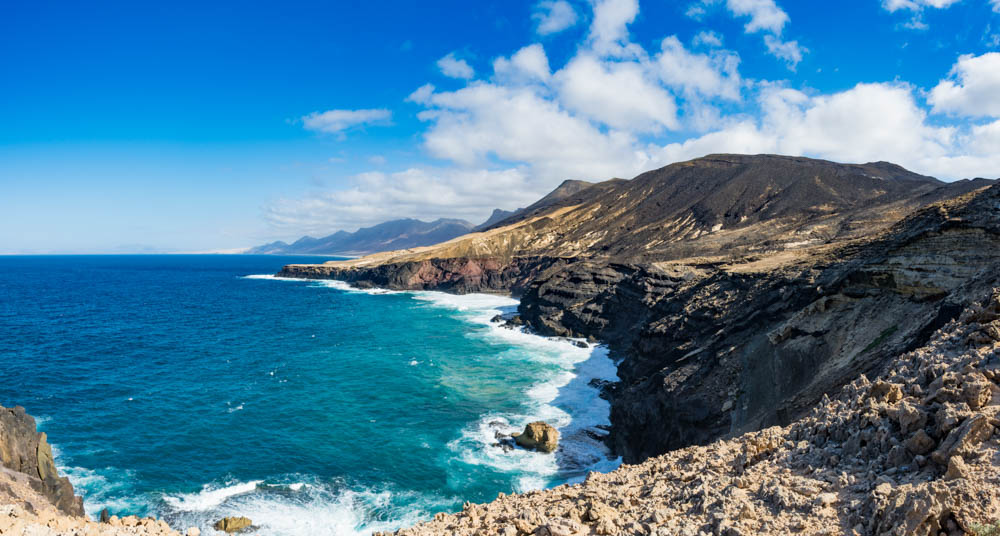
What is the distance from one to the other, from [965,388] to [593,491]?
7.22 m

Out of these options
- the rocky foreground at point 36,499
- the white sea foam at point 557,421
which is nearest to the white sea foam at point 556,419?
the white sea foam at point 557,421

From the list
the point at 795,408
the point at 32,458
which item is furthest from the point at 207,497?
the point at 795,408

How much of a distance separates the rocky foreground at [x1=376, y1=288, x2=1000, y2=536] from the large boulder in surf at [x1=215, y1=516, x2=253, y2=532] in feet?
60.3

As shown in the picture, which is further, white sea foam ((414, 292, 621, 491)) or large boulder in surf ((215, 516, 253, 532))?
white sea foam ((414, 292, 621, 491))

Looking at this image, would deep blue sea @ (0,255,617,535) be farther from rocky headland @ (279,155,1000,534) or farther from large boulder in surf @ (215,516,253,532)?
rocky headland @ (279,155,1000,534)

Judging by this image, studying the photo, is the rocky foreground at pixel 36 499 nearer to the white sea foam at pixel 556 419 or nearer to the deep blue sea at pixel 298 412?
the deep blue sea at pixel 298 412

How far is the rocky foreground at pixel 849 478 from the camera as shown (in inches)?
274

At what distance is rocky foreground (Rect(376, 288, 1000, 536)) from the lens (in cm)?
696

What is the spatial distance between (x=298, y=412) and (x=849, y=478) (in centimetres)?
3851

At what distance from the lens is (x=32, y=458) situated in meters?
21.5

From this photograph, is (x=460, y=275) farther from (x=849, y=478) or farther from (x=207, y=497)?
(x=849, y=478)

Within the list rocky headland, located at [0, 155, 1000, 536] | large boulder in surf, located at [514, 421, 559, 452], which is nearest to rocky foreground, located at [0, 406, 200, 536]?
rocky headland, located at [0, 155, 1000, 536]

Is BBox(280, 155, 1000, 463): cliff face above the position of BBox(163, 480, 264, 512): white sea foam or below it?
above

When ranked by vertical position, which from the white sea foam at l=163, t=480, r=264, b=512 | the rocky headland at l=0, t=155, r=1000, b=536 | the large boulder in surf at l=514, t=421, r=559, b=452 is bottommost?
the white sea foam at l=163, t=480, r=264, b=512
